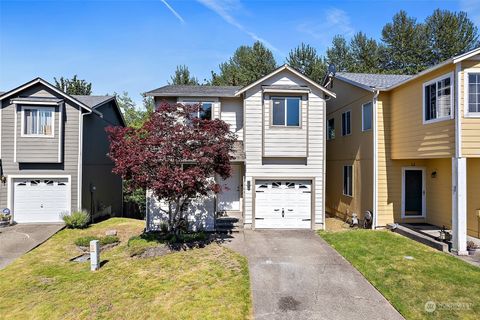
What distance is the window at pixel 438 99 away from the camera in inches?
373

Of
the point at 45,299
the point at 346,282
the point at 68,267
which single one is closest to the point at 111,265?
the point at 68,267

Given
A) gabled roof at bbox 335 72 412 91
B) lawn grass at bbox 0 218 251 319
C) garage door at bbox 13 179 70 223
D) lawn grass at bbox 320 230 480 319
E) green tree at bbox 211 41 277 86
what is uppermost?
green tree at bbox 211 41 277 86

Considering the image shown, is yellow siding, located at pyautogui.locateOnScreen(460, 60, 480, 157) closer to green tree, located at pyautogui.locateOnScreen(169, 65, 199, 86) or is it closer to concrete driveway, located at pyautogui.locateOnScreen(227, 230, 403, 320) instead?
concrete driveway, located at pyautogui.locateOnScreen(227, 230, 403, 320)

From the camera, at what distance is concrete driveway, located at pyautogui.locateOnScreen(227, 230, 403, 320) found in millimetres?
5821

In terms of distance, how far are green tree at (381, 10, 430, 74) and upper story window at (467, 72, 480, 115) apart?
25870mm

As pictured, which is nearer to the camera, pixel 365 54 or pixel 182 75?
pixel 182 75

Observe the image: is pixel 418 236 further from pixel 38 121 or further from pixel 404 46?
pixel 404 46

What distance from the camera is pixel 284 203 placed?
12.5m

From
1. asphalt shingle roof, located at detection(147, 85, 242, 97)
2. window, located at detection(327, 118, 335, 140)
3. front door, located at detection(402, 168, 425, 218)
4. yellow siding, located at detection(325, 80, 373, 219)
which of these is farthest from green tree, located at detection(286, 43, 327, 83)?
front door, located at detection(402, 168, 425, 218)

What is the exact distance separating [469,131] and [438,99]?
62.4 inches

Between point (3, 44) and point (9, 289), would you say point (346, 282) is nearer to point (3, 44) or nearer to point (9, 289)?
point (9, 289)

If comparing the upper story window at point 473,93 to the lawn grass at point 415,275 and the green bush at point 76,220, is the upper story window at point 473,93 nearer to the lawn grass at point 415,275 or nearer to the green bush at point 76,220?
the lawn grass at point 415,275

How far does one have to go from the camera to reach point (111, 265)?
8555 mm

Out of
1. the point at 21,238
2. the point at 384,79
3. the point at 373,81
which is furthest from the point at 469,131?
the point at 21,238
